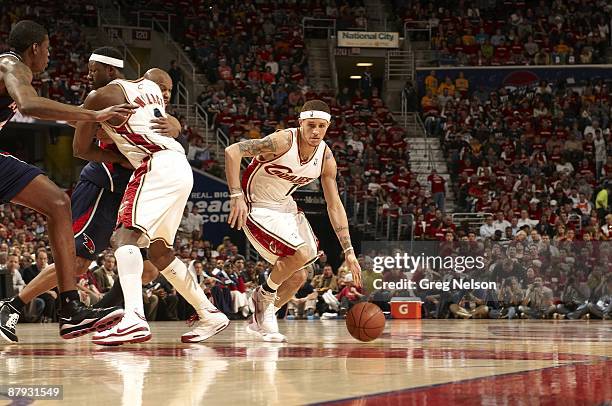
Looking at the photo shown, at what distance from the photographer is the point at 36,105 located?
5078 millimetres

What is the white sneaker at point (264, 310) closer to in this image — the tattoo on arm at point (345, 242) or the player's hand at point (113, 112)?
the tattoo on arm at point (345, 242)

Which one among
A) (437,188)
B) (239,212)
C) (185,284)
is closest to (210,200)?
(437,188)

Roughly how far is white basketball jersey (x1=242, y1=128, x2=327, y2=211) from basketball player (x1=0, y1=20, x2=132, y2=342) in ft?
5.78

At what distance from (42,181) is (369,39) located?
21.1m

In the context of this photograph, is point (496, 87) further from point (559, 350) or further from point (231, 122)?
point (559, 350)

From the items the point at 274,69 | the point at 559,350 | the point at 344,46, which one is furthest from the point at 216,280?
the point at 344,46

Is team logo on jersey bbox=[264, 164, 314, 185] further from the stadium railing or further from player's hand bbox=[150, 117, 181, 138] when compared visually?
the stadium railing

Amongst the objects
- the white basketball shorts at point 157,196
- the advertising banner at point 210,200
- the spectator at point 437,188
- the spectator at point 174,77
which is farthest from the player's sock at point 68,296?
the spectator at point 174,77

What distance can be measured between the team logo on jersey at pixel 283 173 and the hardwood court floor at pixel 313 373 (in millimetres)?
1637

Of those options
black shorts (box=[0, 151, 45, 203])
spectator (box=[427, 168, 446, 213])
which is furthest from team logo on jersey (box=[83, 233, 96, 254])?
spectator (box=[427, 168, 446, 213])

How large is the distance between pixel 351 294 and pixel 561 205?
6.38 m

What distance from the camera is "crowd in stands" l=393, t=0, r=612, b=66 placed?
25.5 metres

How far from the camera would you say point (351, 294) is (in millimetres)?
14977

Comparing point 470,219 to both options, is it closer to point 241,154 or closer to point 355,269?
point 355,269
